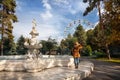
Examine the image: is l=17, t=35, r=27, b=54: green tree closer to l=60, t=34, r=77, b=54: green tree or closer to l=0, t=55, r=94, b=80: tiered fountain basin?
l=60, t=34, r=77, b=54: green tree

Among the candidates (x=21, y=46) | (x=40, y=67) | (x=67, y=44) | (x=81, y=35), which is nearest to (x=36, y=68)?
(x=40, y=67)

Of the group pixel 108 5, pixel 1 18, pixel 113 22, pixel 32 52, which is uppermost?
pixel 1 18

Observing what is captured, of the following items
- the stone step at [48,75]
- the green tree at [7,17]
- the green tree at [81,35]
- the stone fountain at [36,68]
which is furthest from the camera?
the green tree at [81,35]

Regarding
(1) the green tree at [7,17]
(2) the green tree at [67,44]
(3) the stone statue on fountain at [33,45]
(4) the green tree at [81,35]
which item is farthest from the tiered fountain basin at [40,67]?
(4) the green tree at [81,35]

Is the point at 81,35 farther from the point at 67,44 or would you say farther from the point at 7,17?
the point at 7,17

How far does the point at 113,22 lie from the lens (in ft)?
81.9

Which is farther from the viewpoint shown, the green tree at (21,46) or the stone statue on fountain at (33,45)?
the green tree at (21,46)

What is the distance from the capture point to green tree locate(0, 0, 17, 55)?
46.7 meters

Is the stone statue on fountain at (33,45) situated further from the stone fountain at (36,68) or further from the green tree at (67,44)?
the green tree at (67,44)

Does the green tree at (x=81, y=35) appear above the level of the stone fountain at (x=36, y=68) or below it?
above

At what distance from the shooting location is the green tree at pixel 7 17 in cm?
4666

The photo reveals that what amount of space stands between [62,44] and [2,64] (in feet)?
191

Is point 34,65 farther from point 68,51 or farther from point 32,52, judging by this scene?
point 68,51

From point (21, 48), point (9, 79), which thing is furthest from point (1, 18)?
point (9, 79)
